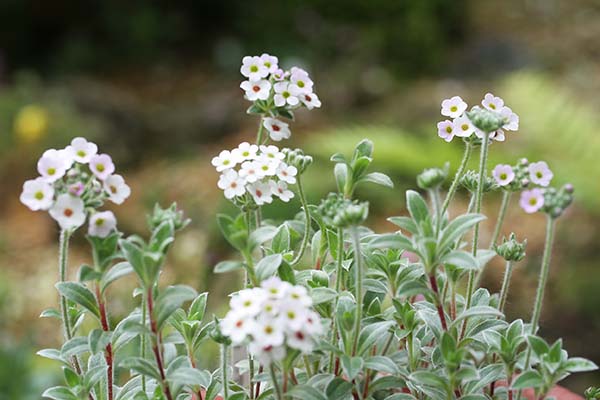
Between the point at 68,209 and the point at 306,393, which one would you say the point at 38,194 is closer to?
the point at 68,209

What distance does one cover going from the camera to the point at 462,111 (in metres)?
0.80

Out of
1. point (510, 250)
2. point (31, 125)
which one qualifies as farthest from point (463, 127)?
point (31, 125)

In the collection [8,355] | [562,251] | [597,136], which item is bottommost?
[8,355]

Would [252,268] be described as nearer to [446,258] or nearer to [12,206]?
[446,258]

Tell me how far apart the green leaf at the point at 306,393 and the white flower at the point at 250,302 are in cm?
13

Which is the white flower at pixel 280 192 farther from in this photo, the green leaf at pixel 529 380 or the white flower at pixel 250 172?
the green leaf at pixel 529 380

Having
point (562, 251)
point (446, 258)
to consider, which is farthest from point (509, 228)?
point (446, 258)

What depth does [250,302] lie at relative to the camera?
626mm

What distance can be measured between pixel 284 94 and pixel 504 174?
229 millimetres

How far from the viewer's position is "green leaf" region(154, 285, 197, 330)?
2.27 feet

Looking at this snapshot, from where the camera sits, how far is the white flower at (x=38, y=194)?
2.12 ft

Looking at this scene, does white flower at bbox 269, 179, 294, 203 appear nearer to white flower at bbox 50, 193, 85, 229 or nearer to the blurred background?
white flower at bbox 50, 193, 85, 229

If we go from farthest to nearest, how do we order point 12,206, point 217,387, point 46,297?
point 12,206 → point 46,297 → point 217,387

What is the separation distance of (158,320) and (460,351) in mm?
273
